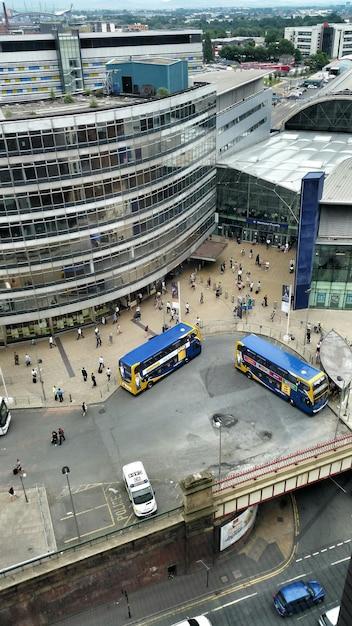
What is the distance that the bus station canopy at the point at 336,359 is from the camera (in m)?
42.6

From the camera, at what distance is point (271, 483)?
34500 millimetres

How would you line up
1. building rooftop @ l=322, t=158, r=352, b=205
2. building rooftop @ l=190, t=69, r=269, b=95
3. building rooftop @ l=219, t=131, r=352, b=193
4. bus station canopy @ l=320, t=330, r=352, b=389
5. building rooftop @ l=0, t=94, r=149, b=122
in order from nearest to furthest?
bus station canopy @ l=320, t=330, r=352, b=389 → building rooftop @ l=0, t=94, r=149, b=122 → building rooftop @ l=322, t=158, r=352, b=205 → building rooftop @ l=219, t=131, r=352, b=193 → building rooftop @ l=190, t=69, r=269, b=95

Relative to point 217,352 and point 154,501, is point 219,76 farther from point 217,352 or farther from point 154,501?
point 154,501

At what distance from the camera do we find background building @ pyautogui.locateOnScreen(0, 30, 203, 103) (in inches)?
4776

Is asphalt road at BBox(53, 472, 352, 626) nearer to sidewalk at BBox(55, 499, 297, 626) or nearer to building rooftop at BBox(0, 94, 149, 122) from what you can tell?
sidewalk at BBox(55, 499, 297, 626)

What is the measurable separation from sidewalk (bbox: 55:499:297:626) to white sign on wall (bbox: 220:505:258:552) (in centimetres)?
89

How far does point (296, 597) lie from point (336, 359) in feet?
63.6

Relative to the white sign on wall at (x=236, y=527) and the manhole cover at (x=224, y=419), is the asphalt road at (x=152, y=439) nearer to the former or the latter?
the manhole cover at (x=224, y=419)

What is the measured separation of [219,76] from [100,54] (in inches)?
2087

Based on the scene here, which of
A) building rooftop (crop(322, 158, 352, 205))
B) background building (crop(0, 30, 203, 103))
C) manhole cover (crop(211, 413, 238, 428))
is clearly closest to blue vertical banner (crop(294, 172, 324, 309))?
building rooftop (crop(322, 158, 352, 205))

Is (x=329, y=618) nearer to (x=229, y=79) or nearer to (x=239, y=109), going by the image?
(x=239, y=109)

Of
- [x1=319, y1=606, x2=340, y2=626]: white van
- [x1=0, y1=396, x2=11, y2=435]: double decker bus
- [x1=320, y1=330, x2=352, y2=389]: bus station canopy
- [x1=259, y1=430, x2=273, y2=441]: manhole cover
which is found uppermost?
[x1=320, y1=330, x2=352, y2=389]: bus station canopy

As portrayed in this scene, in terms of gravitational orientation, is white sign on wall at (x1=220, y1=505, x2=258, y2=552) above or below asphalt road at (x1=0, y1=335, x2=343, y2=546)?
below

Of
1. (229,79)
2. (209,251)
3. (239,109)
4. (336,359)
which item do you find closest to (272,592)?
(336,359)
